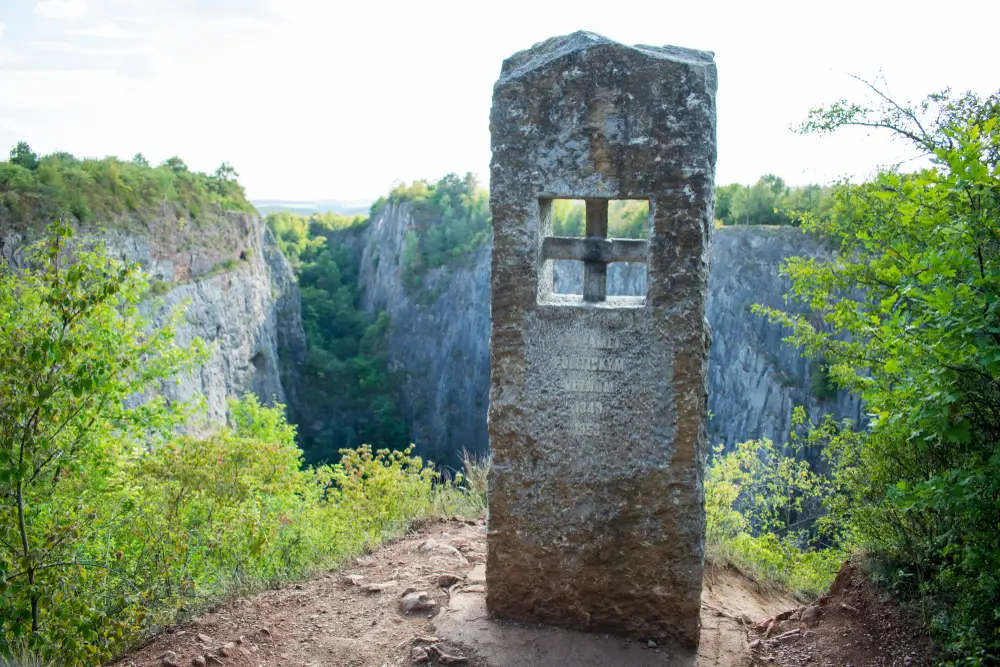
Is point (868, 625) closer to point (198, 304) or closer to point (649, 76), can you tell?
point (649, 76)

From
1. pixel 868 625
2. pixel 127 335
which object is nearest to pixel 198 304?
pixel 127 335

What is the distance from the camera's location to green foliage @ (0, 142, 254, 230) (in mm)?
18078

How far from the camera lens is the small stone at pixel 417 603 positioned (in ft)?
17.6

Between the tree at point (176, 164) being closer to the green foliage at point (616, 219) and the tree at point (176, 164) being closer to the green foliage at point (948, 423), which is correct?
the green foliage at point (616, 219)

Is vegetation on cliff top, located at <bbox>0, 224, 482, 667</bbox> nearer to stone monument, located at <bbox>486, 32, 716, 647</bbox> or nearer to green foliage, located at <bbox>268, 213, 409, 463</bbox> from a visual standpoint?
stone monument, located at <bbox>486, 32, 716, 647</bbox>

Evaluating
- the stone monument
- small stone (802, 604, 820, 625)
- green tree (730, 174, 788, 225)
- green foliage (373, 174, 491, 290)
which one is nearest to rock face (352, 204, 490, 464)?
green foliage (373, 174, 491, 290)

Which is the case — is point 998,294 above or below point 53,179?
below

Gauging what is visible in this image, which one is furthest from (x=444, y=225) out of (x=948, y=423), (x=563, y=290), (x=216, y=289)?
(x=948, y=423)

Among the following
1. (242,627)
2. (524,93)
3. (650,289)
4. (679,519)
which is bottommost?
(242,627)

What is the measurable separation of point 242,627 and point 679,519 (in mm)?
3090

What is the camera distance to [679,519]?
4793mm

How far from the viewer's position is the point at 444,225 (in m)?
43.5

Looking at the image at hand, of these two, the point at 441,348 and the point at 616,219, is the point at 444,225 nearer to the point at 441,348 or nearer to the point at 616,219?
the point at 441,348

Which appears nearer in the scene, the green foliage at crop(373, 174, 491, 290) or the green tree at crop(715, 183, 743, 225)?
the green tree at crop(715, 183, 743, 225)
